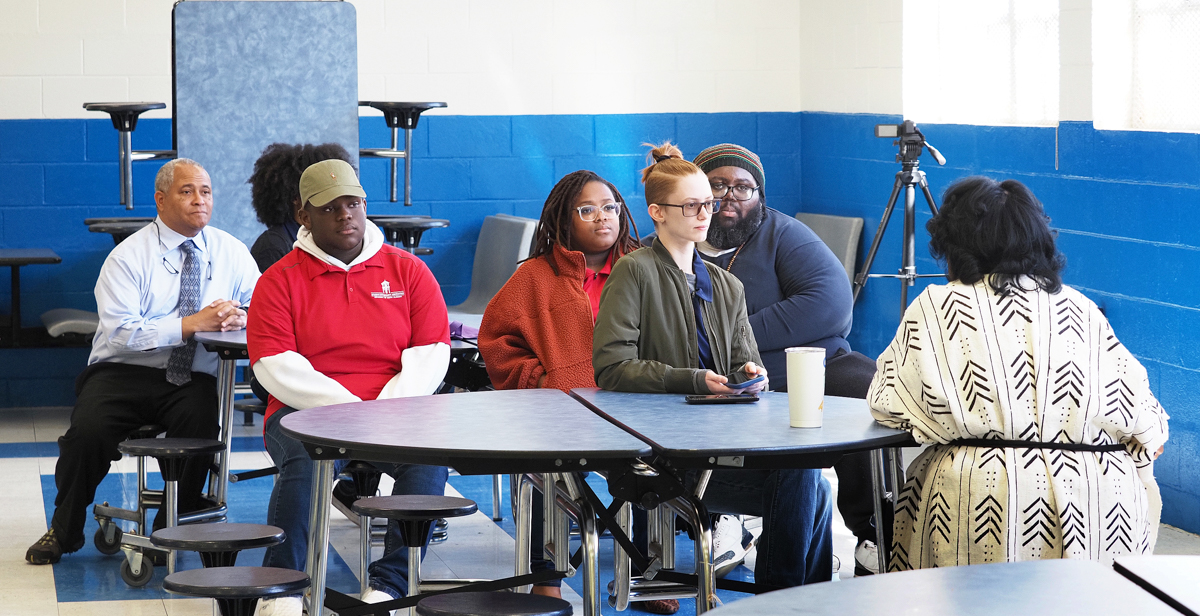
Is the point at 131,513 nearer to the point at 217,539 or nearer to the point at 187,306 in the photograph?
the point at 187,306

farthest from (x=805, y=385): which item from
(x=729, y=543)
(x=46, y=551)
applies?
(x=46, y=551)

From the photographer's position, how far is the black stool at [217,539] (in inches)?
98.3

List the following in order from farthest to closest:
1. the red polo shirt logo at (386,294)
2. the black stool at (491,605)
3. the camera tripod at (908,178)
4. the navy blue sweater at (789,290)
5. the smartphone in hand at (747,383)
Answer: the camera tripod at (908,178), the navy blue sweater at (789,290), the red polo shirt logo at (386,294), the smartphone in hand at (747,383), the black stool at (491,605)

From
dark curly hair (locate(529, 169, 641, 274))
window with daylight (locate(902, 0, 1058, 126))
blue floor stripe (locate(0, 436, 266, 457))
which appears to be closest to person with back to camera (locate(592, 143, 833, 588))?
dark curly hair (locate(529, 169, 641, 274))

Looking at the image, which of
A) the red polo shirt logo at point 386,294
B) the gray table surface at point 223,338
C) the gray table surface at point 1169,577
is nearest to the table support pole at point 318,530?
the red polo shirt logo at point 386,294

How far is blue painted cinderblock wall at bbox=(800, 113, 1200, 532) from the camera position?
395 cm

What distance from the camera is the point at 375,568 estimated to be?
300 cm

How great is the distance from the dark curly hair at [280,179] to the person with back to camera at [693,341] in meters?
1.85

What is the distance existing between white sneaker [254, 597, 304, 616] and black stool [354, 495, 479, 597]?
27cm

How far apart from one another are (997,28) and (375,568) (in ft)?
11.2

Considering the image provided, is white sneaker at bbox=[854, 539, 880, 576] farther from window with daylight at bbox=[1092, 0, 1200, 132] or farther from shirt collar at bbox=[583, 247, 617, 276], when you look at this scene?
window with daylight at bbox=[1092, 0, 1200, 132]

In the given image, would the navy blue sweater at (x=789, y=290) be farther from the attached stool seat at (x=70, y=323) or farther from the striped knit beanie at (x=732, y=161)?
the attached stool seat at (x=70, y=323)

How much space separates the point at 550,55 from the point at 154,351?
3.27m

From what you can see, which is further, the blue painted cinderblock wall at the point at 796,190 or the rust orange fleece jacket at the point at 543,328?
the blue painted cinderblock wall at the point at 796,190
